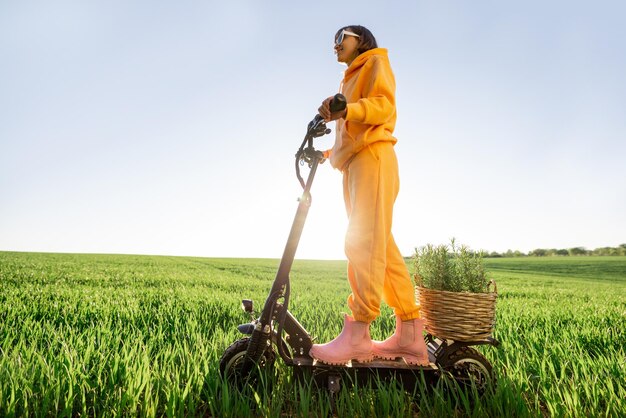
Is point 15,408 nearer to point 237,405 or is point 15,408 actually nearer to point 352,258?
point 237,405

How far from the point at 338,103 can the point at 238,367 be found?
175cm

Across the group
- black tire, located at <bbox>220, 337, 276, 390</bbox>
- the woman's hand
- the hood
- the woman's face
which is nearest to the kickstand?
black tire, located at <bbox>220, 337, 276, 390</bbox>

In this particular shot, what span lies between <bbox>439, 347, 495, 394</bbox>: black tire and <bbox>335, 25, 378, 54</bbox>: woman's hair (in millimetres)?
2220

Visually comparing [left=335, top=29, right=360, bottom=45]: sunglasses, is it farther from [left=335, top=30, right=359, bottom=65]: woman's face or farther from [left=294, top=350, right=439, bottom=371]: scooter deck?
[left=294, top=350, right=439, bottom=371]: scooter deck

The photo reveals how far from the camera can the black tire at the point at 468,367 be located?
2748mm

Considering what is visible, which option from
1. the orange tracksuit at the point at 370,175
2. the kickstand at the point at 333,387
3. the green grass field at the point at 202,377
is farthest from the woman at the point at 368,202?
the green grass field at the point at 202,377

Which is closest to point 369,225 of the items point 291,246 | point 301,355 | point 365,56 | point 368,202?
point 368,202

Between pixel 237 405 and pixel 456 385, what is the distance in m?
1.36

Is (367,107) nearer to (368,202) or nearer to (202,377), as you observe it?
(368,202)

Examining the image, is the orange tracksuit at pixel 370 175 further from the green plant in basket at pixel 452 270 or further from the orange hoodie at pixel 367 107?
the green plant in basket at pixel 452 270

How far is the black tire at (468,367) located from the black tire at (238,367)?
1223 mm

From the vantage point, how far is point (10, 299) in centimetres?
584

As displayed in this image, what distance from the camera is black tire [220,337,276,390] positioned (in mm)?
2541

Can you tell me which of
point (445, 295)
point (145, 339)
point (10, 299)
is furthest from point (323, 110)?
point (10, 299)
